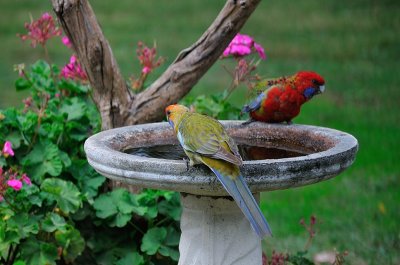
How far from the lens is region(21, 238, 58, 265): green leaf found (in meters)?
3.80

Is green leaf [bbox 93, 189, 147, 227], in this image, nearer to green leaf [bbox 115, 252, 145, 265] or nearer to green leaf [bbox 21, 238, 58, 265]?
green leaf [bbox 115, 252, 145, 265]

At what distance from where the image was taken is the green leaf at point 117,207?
394 cm

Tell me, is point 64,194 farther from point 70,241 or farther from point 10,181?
point 10,181

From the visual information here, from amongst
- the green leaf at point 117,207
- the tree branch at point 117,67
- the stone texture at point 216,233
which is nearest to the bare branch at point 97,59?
the tree branch at point 117,67

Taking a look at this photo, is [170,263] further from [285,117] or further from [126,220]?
[285,117]

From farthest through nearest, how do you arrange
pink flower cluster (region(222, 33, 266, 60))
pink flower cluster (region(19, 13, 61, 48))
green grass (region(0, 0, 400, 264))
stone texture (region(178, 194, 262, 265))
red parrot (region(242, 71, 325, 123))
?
1. green grass (region(0, 0, 400, 264))
2. pink flower cluster (region(222, 33, 266, 60))
3. pink flower cluster (region(19, 13, 61, 48))
4. red parrot (region(242, 71, 325, 123))
5. stone texture (region(178, 194, 262, 265))

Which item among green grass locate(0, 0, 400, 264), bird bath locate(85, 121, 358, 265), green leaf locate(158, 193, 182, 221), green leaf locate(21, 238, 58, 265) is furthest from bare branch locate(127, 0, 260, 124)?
green grass locate(0, 0, 400, 264)

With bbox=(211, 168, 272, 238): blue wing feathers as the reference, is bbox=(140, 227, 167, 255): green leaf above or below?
below

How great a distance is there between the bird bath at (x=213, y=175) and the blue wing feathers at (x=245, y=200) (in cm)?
6

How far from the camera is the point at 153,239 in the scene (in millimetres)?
3969

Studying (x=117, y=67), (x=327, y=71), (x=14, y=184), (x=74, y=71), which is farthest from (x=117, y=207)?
(x=327, y=71)

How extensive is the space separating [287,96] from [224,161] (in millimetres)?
1131

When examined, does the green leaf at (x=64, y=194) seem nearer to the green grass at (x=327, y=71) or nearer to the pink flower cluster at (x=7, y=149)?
the pink flower cluster at (x=7, y=149)

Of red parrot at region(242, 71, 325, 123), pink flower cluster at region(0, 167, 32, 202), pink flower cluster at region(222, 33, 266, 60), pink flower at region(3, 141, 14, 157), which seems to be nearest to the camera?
pink flower cluster at region(0, 167, 32, 202)
